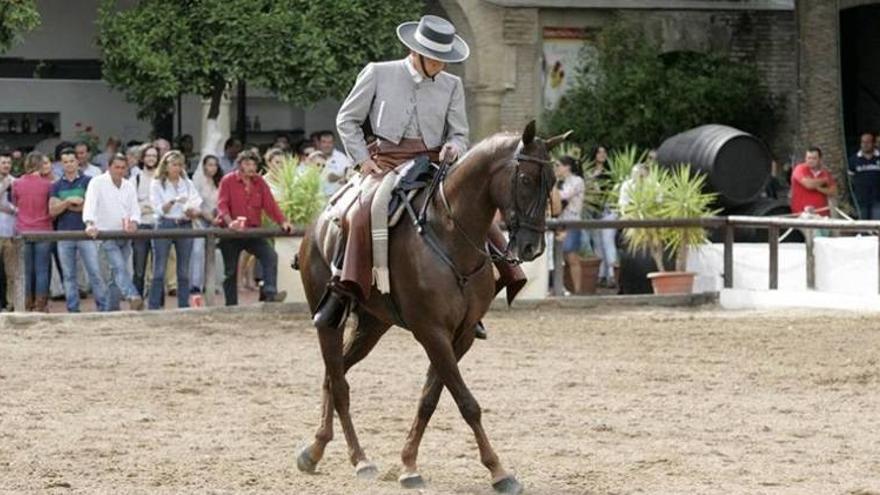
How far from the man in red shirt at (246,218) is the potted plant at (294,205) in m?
0.27

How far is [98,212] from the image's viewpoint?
775 inches

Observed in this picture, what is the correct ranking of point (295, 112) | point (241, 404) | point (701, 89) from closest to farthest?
point (241, 404), point (701, 89), point (295, 112)

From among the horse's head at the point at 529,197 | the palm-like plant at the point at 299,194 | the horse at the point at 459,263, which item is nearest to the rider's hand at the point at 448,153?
the horse at the point at 459,263

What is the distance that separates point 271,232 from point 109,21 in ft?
23.3

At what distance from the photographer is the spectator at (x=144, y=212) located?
65.5 feet

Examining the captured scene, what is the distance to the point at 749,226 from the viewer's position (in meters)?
21.3

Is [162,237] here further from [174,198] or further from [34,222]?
[34,222]

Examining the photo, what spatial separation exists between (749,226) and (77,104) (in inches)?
465

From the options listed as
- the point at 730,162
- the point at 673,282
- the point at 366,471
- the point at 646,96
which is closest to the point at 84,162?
the point at 673,282

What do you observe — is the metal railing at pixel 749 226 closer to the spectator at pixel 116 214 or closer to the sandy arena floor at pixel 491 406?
the sandy arena floor at pixel 491 406

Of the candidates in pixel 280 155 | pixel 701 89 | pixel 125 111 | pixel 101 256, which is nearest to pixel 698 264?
pixel 280 155

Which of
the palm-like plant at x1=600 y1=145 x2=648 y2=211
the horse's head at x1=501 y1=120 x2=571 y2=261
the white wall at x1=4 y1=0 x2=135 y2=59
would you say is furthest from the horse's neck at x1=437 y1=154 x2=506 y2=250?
the white wall at x1=4 y1=0 x2=135 y2=59

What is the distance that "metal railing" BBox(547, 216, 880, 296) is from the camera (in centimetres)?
2067

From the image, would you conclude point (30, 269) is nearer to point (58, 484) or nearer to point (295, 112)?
point (58, 484)
